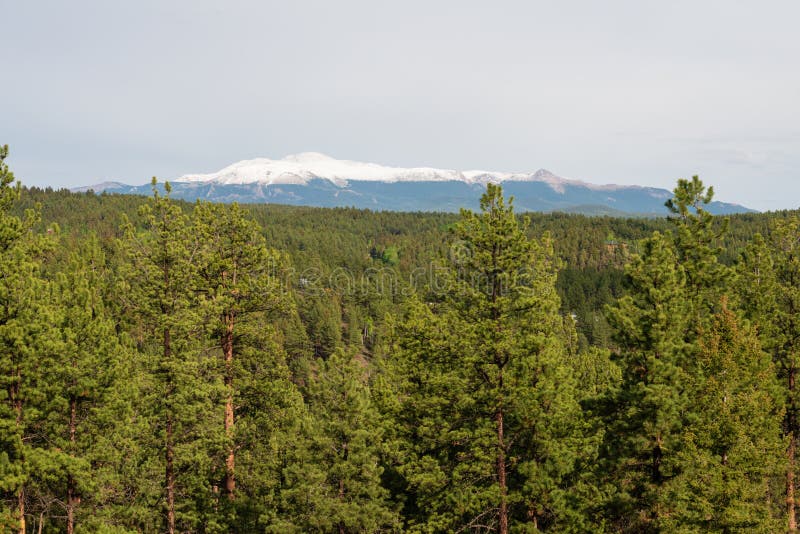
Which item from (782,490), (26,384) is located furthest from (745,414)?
(26,384)

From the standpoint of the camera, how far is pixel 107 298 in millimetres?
23047

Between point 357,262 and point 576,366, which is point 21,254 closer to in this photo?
point 576,366

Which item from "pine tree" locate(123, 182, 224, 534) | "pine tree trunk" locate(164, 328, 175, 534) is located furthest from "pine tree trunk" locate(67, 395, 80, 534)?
"pine tree trunk" locate(164, 328, 175, 534)

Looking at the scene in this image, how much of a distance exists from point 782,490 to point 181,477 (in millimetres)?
30011

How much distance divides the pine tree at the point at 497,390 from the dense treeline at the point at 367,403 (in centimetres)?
9

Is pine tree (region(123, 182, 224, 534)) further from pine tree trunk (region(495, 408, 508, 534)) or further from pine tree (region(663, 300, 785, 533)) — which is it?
pine tree (region(663, 300, 785, 533))

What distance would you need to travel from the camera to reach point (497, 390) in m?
18.7

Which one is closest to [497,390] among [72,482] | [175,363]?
[175,363]

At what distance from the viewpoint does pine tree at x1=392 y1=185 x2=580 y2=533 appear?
18.8 m

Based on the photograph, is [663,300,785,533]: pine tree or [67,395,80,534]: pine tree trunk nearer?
[663,300,785,533]: pine tree

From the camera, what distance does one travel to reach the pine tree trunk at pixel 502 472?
734 inches

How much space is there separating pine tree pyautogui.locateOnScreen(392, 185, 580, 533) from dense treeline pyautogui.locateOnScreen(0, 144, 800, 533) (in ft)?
0.31

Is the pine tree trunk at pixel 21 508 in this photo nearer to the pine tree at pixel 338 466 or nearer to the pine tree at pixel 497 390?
the pine tree at pixel 338 466

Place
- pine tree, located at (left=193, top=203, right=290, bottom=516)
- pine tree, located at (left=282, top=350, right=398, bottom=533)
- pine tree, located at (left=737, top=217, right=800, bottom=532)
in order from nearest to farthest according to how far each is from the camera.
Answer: pine tree, located at (left=282, top=350, right=398, bottom=533), pine tree, located at (left=193, top=203, right=290, bottom=516), pine tree, located at (left=737, top=217, right=800, bottom=532)
